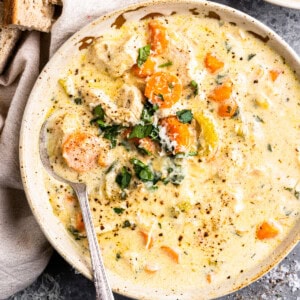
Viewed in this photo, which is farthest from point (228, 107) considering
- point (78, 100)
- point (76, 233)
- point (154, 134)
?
point (76, 233)

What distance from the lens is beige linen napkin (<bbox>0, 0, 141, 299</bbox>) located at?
149 inches

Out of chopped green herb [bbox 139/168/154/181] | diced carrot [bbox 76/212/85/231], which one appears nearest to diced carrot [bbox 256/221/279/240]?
chopped green herb [bbox 139/168/154/181]

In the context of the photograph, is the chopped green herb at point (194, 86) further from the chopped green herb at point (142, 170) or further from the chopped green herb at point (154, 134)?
the chopped green herb at point (142, 170)

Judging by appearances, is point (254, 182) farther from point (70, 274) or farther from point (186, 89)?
point (70, 274)

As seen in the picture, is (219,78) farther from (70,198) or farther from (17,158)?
(17,158)

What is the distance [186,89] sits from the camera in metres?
3.65

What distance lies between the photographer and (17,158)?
12.9ft

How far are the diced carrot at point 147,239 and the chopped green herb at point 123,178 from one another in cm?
34

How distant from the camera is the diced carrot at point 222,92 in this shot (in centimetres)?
362

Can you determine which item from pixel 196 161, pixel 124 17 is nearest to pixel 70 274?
pixel 196 161

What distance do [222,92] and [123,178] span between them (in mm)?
848

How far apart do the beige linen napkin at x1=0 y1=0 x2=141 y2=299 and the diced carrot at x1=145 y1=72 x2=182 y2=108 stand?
633 millimetres

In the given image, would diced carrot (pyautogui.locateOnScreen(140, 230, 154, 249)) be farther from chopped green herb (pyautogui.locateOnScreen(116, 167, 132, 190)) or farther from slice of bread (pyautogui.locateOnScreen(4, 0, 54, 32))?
slice of bread (pyautogui.locateOnScreen(4, 0, 54, 32))

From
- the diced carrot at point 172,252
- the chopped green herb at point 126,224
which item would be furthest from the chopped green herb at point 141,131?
the diced carrot at point 172,252
